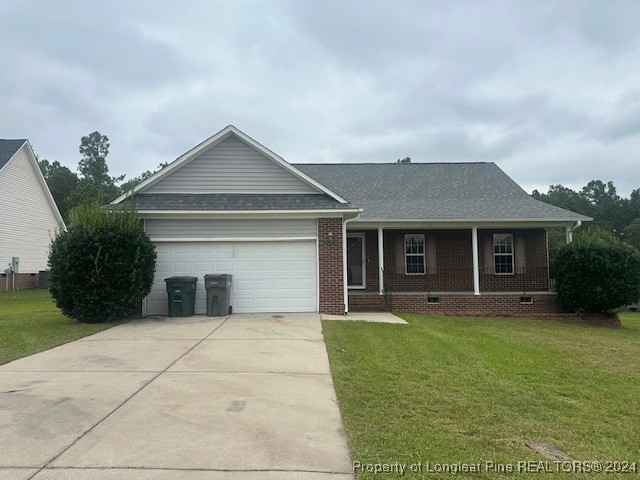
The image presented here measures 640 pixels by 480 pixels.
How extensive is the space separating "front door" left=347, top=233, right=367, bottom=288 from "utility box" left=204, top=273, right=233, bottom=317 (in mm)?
5626

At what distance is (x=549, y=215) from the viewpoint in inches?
568

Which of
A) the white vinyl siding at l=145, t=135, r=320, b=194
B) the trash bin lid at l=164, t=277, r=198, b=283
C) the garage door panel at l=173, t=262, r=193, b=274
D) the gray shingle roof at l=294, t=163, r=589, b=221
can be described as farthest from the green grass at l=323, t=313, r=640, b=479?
the gray shingle roof at l=294, t=163, r=589, b=221

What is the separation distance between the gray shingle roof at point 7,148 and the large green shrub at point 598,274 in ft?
82.9

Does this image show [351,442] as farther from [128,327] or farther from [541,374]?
[128,327]

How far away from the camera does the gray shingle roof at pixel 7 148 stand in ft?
73.9

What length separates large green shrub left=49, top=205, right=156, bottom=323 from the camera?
33.8 ft

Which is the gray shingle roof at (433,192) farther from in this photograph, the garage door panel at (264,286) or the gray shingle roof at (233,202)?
the garage door panel at (264,286)

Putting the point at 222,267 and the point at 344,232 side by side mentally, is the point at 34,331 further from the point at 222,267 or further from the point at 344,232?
the point at 344,232

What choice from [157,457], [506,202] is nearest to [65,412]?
[157,457]

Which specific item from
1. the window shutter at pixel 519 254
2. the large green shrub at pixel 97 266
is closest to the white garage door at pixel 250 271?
the large green shrub at pixel 97 266

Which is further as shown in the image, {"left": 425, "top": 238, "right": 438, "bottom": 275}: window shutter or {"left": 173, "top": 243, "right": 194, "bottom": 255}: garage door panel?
{"left": 425, "top": 238, "right": 438, "bottom": 275}: window shutter

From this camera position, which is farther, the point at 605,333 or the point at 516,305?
the point at 516,305

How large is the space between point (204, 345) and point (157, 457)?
442 cm

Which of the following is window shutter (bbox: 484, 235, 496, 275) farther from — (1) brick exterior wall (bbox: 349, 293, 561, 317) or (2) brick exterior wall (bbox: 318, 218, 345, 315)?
(2) brick exterior wall (bbox: 318, 218, 345, 315)
